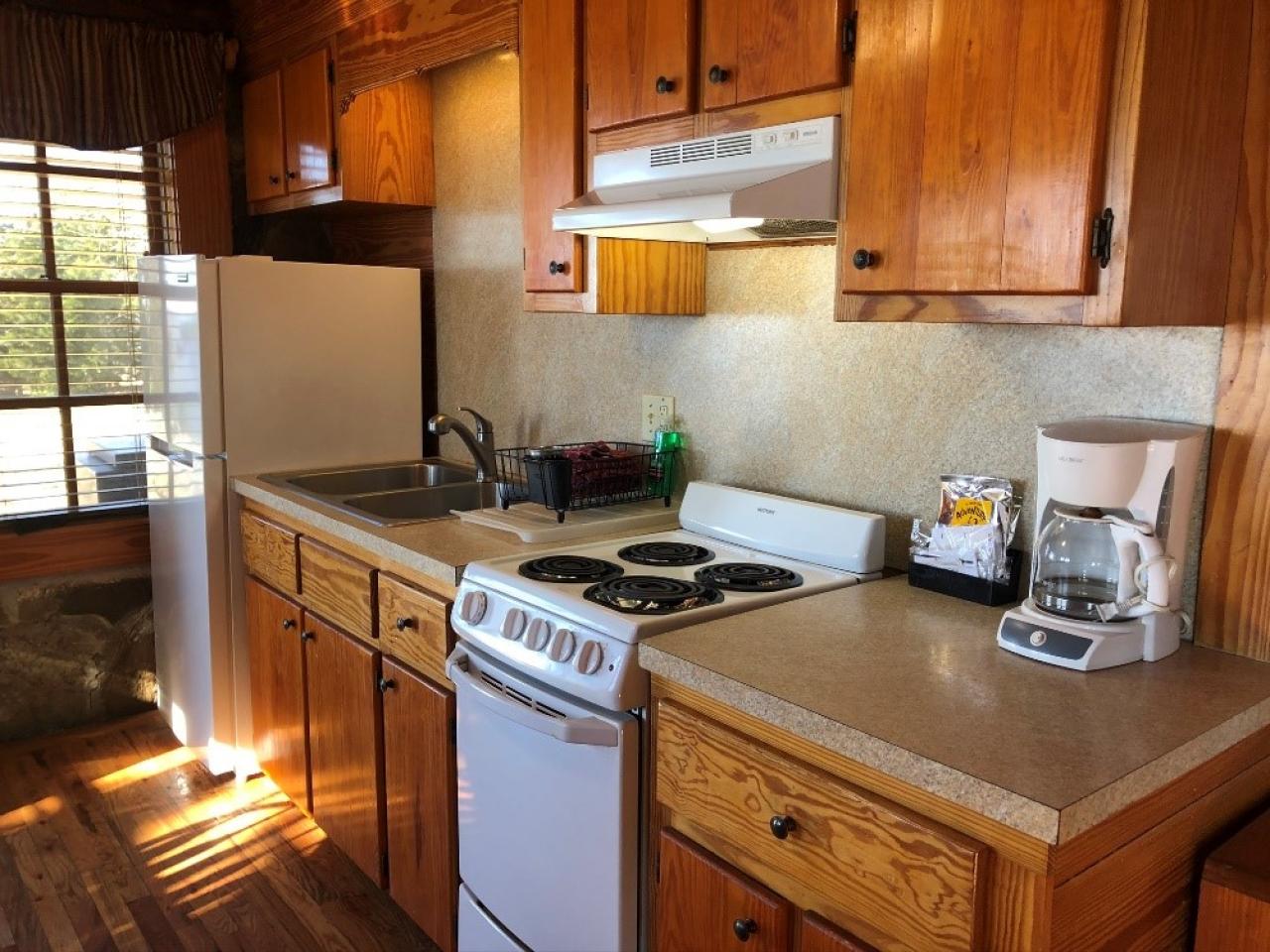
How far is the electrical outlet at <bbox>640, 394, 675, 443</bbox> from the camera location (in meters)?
2.50

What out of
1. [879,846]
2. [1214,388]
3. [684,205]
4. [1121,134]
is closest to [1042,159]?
[1121,134]

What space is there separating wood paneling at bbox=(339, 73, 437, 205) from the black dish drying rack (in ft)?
3.64

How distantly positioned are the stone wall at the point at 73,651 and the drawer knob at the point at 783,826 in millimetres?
2914

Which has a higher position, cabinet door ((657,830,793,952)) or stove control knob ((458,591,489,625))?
stove control knob ((458,591,489,625))

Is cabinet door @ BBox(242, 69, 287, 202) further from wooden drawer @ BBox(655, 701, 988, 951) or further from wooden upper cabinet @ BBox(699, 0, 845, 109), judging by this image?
wooden drawer @ BBox(655, 701, 988, 951)

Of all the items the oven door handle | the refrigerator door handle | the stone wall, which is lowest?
the stone wall

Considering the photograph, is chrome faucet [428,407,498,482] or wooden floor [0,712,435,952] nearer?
wooden floor [0,712,435,952]

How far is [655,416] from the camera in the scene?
8.33 feet

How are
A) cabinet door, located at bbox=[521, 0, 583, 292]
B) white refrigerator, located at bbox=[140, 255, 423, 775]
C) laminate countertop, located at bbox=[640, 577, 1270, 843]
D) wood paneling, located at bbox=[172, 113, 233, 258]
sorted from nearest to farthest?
1. laminate countertop, located at bbox=[640, 577, 1270, 843]
2. cabinet door, located at bbox=[521, 0, 583, 292]
3. white refrigerator, located at bbox=[140, 255, 423, 775]
4. wood paneling, located at bbox=[172, 113, 233, 258]

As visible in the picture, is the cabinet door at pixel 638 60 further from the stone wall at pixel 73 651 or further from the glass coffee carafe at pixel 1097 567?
the stone wall at pixel 73 651

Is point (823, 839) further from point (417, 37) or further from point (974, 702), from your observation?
point (417, 37)

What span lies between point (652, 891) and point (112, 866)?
5.70 feet

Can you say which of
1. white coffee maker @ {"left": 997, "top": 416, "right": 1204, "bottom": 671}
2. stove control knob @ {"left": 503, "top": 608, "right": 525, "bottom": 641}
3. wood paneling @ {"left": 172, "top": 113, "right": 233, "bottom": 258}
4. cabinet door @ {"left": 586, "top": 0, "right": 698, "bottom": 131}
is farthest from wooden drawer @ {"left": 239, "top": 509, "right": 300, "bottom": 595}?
white coffee maker @ {"left": 997, "top": 416, "right": 1204, "bottom": 671}

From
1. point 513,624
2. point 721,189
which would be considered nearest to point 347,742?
point 513,624
